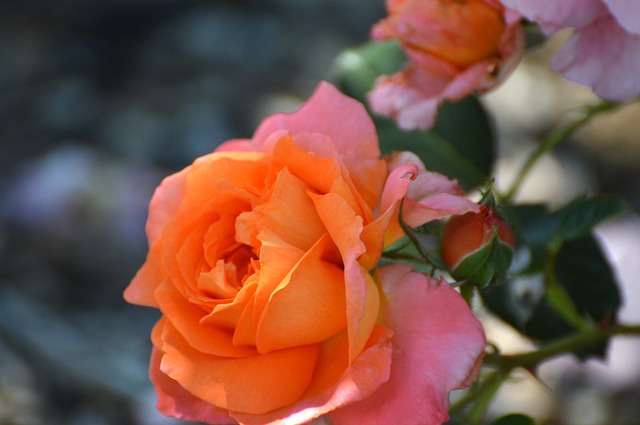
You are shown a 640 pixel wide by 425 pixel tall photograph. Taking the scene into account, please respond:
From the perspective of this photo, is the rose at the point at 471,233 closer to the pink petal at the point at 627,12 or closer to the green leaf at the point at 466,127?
the pink petal at the point at 627,12

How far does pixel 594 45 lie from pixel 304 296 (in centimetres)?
21

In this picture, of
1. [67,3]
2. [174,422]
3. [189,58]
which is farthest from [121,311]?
[67,3]

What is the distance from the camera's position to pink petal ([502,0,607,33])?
0.42 m

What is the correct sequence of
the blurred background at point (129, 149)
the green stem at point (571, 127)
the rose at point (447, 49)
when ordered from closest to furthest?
the rose at point (447, 49), the green stem at point (571, 127), the blurred background at point (129, 149)

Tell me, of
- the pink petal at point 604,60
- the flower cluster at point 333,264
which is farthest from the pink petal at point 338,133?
the pink petal at point 604,60

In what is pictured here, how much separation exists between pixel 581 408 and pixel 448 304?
49.7 inches

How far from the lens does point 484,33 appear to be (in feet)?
1.60

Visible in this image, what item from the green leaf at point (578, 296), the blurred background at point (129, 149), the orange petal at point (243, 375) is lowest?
the blurred background at point (129, 149)

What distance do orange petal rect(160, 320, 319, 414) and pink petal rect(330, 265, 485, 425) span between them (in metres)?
0.03

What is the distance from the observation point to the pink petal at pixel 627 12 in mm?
411

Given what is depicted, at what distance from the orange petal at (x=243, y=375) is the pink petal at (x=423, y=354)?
0.03m

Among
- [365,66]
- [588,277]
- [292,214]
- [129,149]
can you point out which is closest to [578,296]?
[588,277]

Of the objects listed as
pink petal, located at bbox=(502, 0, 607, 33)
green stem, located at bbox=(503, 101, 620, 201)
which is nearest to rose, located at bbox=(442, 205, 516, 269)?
pink petal, located at bbox=(502, 0, 607, 33)

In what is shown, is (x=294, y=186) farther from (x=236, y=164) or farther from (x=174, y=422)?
(x=174, y=422)
